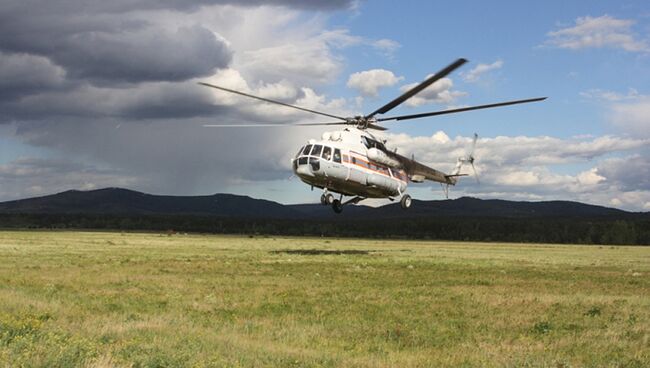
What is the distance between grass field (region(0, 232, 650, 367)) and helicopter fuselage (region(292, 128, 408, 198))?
19.6 ft

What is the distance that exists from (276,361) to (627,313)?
16.2 meters

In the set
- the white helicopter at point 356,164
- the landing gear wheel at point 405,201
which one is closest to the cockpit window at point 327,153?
the white helicopter at point 356,164

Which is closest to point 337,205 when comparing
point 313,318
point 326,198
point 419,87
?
point 326,198

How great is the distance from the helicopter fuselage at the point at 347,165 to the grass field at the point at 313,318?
5.97 metres

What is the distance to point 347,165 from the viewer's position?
46906 millimetres

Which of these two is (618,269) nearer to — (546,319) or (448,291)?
(448,291)

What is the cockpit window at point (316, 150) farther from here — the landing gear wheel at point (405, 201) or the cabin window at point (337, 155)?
the landing gear wheel at point (405, 201)

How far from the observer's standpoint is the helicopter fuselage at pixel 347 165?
151 ft

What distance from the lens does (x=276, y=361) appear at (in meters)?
17.0

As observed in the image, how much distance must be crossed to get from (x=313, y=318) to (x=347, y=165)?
74.4 feet

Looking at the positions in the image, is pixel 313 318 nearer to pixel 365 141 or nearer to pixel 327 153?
pixel 327 153

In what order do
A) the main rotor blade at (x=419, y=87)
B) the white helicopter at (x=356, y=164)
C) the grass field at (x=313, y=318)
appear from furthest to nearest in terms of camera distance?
the white helicopter at (x=356, y=164)
the main rotor blade at (x=419, y=87)
the grass field at (x=313, y=318)

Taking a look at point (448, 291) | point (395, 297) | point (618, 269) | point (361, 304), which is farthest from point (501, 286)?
point (618, 269)

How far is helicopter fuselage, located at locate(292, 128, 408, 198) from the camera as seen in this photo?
45938 mm
